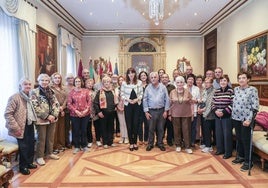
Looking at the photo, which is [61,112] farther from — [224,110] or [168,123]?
[224,110]

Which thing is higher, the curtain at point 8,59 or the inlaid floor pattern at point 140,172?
the curtain at point 8,59

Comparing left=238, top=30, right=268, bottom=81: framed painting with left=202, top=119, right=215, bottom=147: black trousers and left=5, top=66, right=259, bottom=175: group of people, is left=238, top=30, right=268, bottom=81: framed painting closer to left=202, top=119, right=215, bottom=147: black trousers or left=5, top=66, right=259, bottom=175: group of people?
left=5, top=66, right=259, bottom=175: group of people

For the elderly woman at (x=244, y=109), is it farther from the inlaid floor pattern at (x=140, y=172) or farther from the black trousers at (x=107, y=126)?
the black trousers at (x=107, y=126)

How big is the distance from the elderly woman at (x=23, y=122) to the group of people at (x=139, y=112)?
1 cm

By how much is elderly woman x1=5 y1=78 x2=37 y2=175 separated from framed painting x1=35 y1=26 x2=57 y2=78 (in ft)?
7.18

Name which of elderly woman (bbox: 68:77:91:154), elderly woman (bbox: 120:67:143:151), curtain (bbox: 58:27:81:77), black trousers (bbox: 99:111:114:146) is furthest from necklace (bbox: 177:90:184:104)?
curtain (bbox: 58:27:81:77)

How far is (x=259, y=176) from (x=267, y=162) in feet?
2.22

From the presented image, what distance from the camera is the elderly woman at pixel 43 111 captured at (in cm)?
397

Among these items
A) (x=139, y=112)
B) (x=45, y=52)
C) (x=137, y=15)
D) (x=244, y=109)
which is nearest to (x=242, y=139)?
(x=244, y=109)

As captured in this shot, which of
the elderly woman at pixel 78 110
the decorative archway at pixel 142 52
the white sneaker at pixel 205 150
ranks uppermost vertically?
the decorative archway at pixel 142 52

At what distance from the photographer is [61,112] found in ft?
15.2

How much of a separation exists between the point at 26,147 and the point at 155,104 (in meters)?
2.22

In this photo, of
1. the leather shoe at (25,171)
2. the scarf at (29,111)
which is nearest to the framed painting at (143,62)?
the scarf at (29,111)

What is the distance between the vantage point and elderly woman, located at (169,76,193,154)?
462 centimetres
